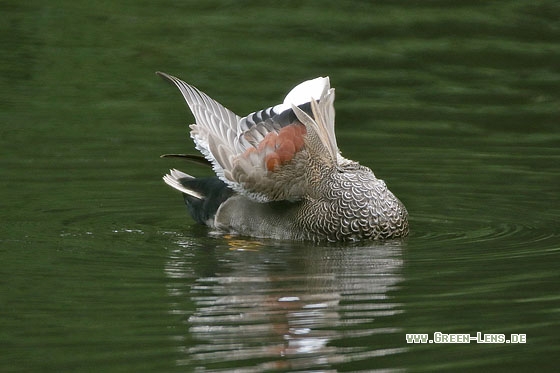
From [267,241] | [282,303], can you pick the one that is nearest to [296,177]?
[267,241]

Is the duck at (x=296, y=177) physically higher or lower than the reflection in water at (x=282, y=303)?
higher

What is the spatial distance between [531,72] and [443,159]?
424 cm

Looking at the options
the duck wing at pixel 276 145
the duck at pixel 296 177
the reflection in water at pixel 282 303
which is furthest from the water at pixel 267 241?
the duck wing at pixel 276 145

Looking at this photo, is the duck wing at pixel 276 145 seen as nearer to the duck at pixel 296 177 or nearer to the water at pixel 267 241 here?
the duck at pixel 296 177

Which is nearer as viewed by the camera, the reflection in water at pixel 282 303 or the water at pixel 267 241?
the reflection in water at pixel 282 303

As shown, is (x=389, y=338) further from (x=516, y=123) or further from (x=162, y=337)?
(x=516, y=123)

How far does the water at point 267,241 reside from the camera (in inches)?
326

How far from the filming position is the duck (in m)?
11.2

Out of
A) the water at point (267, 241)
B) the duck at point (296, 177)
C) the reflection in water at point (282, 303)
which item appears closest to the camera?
the reflection in water at point (282, 303)

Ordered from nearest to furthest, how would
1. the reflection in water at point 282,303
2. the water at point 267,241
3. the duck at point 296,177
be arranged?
the reflection in water at point 282,303
the water at point 267,241
the duck at point 296,177

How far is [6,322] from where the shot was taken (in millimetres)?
8625

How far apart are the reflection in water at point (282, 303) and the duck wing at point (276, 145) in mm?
504

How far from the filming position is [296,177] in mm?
11328

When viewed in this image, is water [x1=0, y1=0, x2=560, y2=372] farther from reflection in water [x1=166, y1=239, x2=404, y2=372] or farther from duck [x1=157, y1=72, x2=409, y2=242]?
duck [x1=157, y1=72, x2=409, y2=242]
